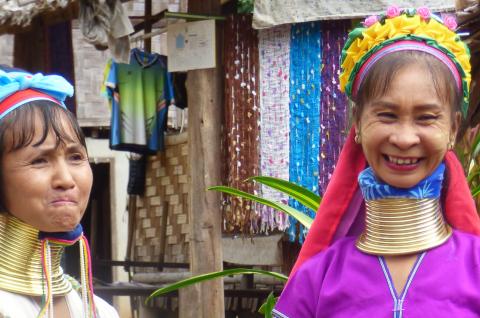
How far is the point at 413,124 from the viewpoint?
3.26m

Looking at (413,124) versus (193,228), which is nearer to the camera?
(413,124)

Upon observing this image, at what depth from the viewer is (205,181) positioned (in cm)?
753

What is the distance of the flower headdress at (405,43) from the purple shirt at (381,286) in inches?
18.6

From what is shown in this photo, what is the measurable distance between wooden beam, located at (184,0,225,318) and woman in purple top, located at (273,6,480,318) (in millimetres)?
4015

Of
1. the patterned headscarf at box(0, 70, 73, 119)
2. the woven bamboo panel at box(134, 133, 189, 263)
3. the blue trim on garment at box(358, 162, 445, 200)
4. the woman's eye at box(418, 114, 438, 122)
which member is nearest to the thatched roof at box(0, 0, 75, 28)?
the woven bamboo panel at box(134, 133, 189, 263)

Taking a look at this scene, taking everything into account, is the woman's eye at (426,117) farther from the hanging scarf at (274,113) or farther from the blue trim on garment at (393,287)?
the hanging scarf at (274,113)

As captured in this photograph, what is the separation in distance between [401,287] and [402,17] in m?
0.82

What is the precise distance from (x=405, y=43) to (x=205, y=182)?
13.9 feet

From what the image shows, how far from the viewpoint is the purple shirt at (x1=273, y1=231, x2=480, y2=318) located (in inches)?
126

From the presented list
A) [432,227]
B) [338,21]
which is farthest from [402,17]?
[338,21]

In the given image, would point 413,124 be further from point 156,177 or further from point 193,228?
point 156,177

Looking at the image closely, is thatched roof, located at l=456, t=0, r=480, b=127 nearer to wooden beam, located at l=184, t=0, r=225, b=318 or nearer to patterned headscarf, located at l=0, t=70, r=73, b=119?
wooden beam, located at l=184, t=0, r=225, b=318

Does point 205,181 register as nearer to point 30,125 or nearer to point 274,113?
point 274,113

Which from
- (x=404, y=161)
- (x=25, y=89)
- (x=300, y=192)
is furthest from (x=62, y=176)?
(x=300, y=192)
